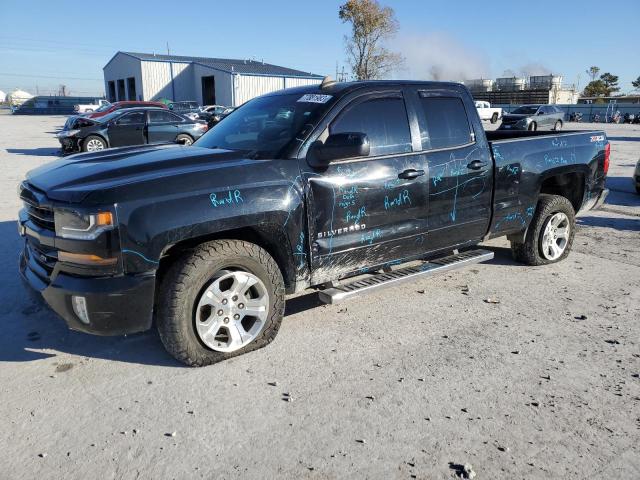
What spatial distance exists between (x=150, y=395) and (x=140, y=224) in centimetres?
106

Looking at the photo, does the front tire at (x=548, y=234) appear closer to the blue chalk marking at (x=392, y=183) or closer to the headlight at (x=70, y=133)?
the blue chalk marking at (x=392, y=183)

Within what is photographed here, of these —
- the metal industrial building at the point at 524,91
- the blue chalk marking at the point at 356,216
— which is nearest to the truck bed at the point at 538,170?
the blue chalk marking at the point at 356,216

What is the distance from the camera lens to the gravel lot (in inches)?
101

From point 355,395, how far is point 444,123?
102 inches

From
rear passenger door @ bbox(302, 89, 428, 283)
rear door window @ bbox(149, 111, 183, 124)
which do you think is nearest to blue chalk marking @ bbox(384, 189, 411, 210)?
rear passenger door @ bbox(302, 89, 428, 283)

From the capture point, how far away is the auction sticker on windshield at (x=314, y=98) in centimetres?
395

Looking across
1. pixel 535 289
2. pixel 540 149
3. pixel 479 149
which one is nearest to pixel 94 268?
pixel 479 149

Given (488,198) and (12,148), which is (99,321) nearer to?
(488,198)

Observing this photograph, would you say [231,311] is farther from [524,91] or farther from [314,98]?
[524,91]

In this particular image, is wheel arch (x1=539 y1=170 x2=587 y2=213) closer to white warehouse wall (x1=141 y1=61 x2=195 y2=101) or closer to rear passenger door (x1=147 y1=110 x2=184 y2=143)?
rear passenger door (x1=147 y1=110 x2=184 y2=143)

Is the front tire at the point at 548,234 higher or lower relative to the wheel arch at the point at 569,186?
lower

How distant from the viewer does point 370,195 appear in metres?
3.92

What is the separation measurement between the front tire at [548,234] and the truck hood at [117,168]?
10.9ft

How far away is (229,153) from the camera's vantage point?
3826 mm
